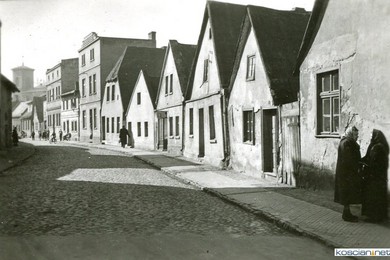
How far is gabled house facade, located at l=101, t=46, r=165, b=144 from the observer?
122ft

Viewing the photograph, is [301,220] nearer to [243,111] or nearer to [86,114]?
[243,111]

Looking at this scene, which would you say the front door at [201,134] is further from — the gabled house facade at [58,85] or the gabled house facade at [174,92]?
the gabled house facade at [58,85]

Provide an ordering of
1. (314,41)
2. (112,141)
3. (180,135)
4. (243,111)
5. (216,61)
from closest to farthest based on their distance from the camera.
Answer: (314,41), (243,111), (216,61), (180,135), (112,141)

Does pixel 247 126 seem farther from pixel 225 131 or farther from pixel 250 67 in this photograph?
pixel 250 67

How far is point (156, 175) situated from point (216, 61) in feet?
19.2

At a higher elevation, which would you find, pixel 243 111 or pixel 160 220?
pixel 243 111

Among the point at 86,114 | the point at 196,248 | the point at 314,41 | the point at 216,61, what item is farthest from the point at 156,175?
the point at 86,114

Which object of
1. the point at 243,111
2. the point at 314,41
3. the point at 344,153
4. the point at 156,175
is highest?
the point at 314,41

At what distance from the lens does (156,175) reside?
51.6 ft

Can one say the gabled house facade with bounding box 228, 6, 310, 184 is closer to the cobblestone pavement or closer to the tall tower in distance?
the cobblestone pavement

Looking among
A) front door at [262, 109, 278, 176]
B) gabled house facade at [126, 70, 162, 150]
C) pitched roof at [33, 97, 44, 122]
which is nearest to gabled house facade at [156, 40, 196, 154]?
gabled house facade at [126, 70, 162, 150]

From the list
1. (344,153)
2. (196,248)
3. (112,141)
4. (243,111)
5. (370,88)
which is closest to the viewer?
(196,248)

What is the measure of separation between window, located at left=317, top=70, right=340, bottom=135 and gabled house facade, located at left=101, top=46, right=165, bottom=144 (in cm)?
2722

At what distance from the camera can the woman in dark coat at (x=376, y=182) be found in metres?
7.47
